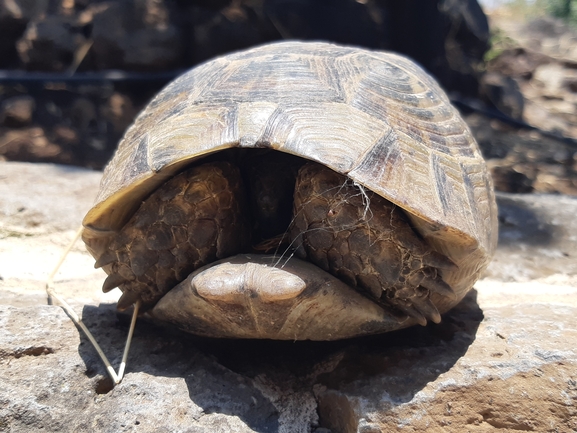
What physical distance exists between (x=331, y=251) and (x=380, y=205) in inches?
7.2

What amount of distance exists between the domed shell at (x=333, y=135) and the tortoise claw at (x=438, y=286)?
0.10m

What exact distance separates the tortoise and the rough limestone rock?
13cm

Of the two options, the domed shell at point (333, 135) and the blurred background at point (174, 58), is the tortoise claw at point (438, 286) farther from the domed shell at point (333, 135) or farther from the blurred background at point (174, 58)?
the blurred background at point (174, 58)

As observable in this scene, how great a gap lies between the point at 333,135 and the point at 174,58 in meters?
5.44

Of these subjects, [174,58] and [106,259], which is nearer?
[106,259]

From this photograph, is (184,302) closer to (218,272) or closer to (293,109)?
(218,272)

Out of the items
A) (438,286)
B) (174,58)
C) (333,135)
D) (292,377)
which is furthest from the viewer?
(174,58)

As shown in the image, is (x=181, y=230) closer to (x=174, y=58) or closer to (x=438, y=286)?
(x=438, y=286)

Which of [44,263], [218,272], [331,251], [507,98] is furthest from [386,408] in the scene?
[507,98]

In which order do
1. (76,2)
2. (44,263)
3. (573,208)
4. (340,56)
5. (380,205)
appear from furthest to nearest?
(76,2) < (573,208) < (44,263) < (340,56) < (380,205)

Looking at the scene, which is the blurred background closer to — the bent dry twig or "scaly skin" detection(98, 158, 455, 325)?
the bent dry twig

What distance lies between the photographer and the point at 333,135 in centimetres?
152

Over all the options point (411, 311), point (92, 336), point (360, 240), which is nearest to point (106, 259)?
point (92, 336)

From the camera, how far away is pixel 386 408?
1.53 m
